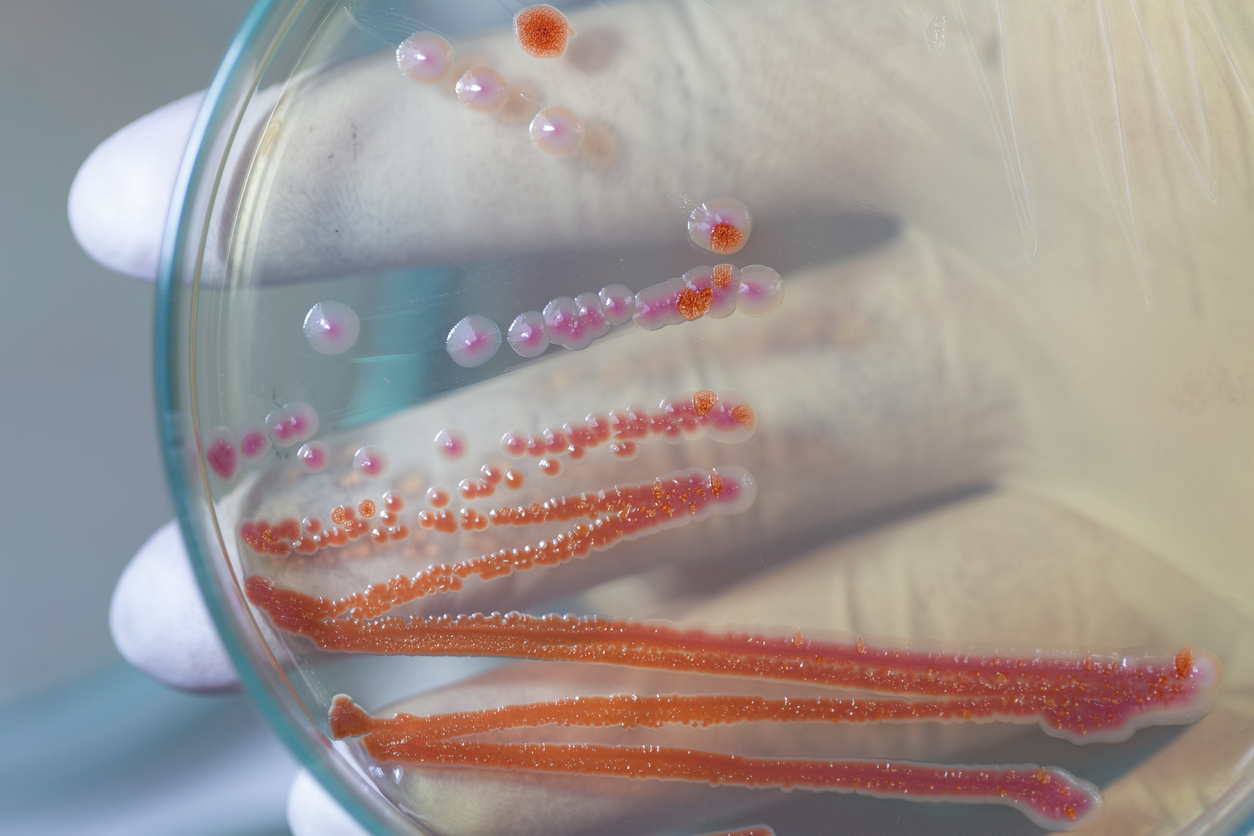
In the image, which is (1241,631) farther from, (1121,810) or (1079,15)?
(1079,15)

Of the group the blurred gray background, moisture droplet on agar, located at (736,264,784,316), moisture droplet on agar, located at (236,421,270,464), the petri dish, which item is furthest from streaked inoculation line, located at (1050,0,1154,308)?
the blurred gray background

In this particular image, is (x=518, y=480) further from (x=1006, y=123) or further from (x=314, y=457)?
(x=1006, y=123)

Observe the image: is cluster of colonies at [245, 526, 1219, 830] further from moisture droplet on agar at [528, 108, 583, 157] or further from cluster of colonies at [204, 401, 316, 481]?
moisture droplet on agar at [528, 108, 583, 157]

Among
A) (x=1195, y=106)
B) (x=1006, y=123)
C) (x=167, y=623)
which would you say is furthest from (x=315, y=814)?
(x=1195, y=106)

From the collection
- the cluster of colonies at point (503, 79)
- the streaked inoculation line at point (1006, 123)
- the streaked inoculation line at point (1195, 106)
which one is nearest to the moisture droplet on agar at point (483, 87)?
the cluster of colonies at point (503, 79)

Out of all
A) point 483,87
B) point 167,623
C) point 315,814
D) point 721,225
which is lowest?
point 315,814

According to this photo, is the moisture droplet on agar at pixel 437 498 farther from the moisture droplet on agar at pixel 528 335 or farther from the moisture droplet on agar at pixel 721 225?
the moisture droplet on agar at pixel 721 225

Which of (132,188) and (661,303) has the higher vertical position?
(132,188)

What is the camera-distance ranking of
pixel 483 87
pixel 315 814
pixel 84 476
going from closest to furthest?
pixel 483 87 → pixel 315 814 → pixel 84 476

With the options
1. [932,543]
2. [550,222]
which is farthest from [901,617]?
[550,222]
